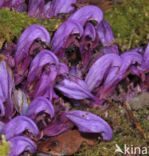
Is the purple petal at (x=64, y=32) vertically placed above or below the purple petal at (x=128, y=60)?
above

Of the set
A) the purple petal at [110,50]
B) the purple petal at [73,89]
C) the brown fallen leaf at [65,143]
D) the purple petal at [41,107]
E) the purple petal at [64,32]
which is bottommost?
the brown fallen leaf at [65,143]

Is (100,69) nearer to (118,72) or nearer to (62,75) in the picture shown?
(118,72)

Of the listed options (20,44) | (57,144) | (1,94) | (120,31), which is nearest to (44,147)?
(57,144)

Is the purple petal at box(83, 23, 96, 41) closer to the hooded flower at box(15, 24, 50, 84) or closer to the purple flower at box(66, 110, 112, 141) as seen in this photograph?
the hooded flower at box(15, 24, 50, 84)

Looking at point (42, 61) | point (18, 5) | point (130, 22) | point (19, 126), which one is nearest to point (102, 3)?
point (130, 22)

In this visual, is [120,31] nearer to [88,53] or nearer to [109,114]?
[88,53]

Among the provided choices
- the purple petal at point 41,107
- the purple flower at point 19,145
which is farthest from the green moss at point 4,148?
the purple petal at point 41,107

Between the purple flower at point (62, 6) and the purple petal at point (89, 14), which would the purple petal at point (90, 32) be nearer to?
the purple petal at point (89, 14)
